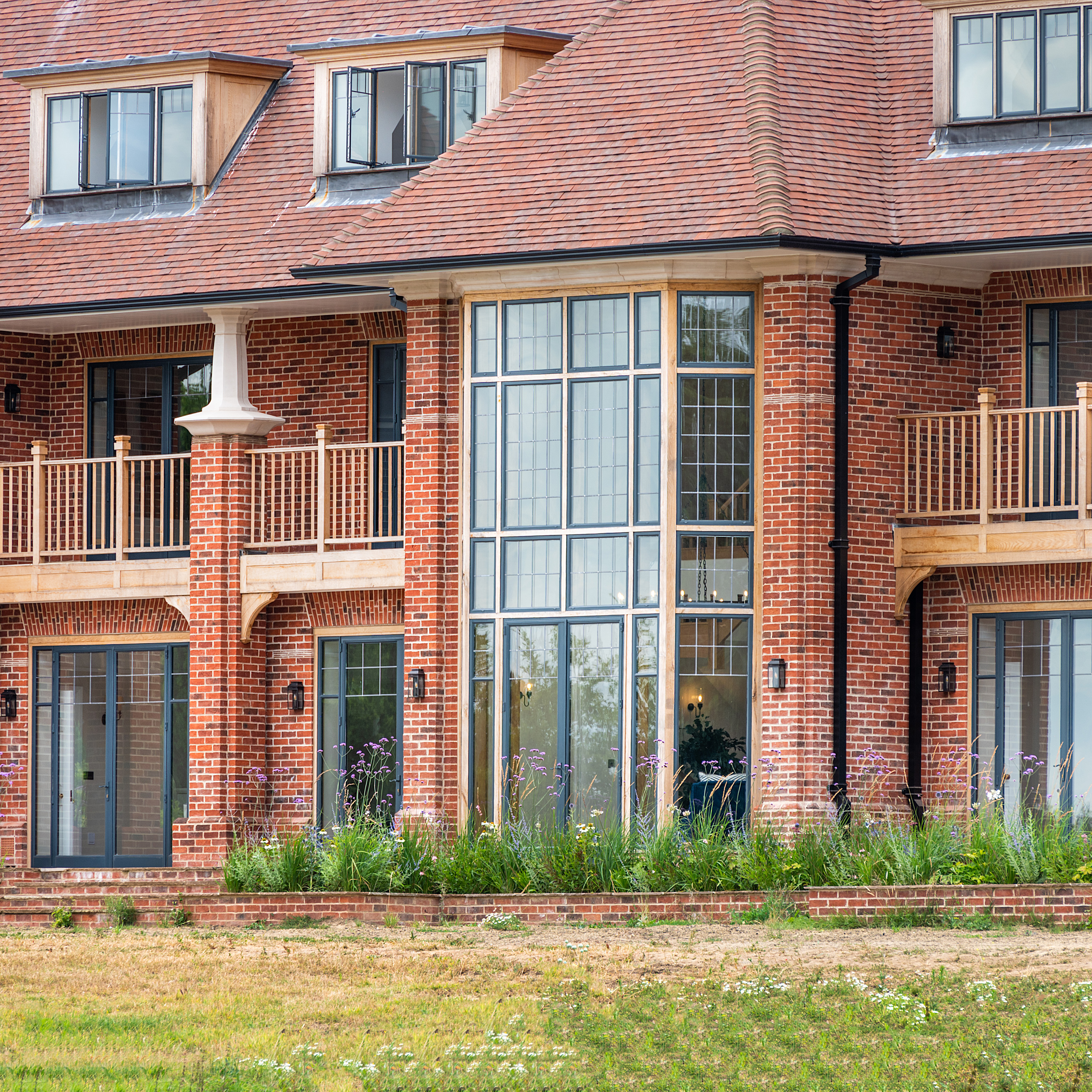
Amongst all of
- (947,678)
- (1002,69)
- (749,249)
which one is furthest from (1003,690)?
(1002,69)

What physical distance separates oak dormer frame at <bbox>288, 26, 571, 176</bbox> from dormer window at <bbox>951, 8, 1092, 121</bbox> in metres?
4.52

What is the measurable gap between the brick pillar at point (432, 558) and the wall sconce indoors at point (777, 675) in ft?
10.7

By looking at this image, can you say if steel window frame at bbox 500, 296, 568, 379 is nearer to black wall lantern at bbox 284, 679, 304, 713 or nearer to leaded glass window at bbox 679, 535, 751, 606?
leaded glass window at bbox 679, 535, 751, 606

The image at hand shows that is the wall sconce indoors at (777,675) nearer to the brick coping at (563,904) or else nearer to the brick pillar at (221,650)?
the brick coping at (563,904)

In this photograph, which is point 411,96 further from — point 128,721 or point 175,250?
point 128,721

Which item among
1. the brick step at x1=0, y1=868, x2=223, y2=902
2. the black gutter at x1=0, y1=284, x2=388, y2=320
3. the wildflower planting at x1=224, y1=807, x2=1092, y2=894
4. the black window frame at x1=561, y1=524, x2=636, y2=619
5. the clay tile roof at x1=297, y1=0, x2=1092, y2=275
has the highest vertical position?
the clay tile roof at x1=297, y1=0, x2=1092, y2=275

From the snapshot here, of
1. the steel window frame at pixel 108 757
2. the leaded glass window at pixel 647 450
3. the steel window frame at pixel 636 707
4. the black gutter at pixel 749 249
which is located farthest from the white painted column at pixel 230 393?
the steel window frame at pixel 636 707

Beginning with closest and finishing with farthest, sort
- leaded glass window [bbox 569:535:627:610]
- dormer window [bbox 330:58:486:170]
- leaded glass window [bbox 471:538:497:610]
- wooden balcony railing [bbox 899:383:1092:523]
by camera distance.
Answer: wooden balcony railing [bbox 899:383:1092:523] < leaded glass window [bbox 569:535:627:610] < leaded glass window [bbox 471:538:497:610] < dormer window [bbox 330:58:486:170]

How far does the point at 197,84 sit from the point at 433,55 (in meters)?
2.91

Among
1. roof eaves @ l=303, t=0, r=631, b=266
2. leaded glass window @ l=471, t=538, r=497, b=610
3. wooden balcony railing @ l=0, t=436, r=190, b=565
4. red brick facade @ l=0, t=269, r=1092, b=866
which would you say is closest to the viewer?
red brick facade @ l=0, t=269, r=1092, b=866

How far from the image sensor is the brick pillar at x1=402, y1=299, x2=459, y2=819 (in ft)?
73.7

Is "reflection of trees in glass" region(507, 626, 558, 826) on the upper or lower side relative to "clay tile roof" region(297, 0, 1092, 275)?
lower

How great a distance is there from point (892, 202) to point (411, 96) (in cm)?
565

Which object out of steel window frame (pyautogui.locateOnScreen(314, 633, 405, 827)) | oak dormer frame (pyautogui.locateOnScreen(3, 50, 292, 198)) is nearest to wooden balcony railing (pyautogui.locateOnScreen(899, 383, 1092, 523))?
steel window frame (pyautogui.locateOnScreen(314, 633, 405, 827))
